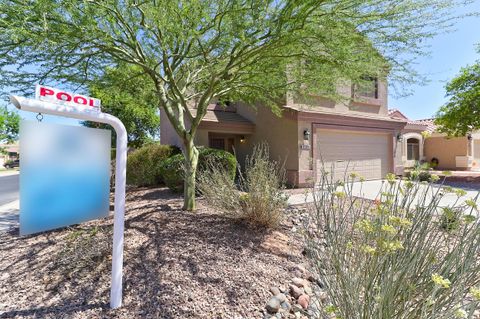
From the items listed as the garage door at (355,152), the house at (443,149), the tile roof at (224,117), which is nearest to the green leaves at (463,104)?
the garage door at (355,152)

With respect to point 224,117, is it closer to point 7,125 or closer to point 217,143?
point 217,143

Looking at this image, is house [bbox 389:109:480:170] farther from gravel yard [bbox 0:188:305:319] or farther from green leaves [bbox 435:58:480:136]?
gravel yard [bbox 0:188:305:319]

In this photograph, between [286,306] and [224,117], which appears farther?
[224,117]

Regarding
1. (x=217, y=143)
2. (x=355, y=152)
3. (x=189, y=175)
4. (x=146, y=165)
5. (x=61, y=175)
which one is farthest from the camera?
(x=217, y=143)

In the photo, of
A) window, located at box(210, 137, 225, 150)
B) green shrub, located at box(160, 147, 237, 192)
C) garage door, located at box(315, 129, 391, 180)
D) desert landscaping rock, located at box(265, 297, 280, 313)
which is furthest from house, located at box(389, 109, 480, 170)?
desert landscaping rock, located at box(265, 297, 280, 313)

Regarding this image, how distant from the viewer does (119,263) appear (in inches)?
117

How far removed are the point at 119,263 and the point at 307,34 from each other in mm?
4397

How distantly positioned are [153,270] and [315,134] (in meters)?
9.56

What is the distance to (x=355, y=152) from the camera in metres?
13.2

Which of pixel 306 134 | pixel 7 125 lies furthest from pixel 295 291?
pixel 7 125

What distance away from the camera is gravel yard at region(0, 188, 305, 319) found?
293cm

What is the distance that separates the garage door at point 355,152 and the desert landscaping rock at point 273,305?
9.20m

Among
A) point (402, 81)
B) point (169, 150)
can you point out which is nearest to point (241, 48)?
point (402, 81)

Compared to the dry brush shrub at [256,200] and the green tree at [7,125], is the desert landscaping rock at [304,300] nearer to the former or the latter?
the dry brush shrub at [256,200]
